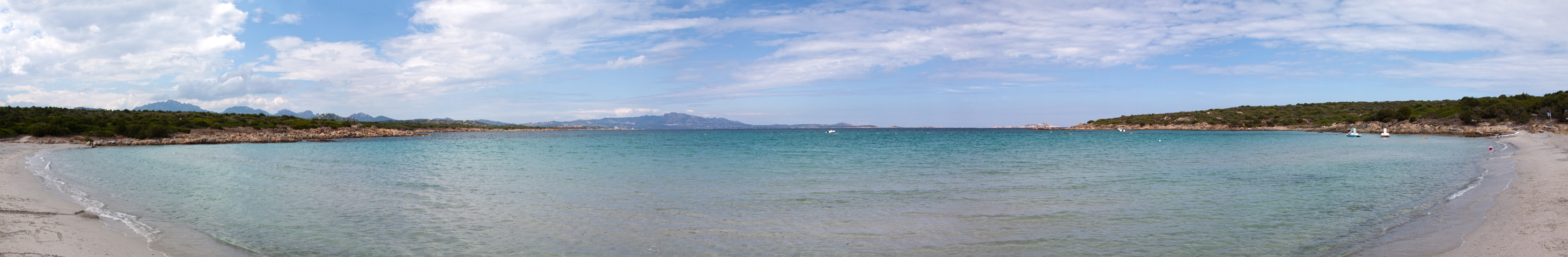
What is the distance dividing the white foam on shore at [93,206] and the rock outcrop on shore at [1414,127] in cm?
5710

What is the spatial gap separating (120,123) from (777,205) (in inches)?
2379

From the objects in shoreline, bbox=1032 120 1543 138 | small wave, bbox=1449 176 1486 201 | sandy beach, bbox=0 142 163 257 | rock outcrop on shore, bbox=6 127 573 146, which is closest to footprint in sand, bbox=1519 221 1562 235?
small wave, bbox=1449 176 1486 201

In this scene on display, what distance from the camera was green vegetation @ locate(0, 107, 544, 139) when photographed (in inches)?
1630

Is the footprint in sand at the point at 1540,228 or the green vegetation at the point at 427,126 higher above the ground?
the green vegetation at the point at 427,126

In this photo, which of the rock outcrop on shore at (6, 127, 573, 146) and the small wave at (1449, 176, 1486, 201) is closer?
the small wave at (1449, 176, 1486, 201)

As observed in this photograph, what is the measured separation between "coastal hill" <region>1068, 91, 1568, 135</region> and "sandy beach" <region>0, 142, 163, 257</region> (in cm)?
6484

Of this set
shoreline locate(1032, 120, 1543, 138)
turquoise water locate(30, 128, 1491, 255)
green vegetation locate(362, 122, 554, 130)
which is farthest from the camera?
green vegetation locate(362, 122, 554, 130)

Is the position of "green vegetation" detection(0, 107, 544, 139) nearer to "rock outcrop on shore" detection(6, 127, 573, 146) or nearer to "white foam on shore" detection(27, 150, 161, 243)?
"rock outcrop on shore" detection(6, 127, 573, 146)

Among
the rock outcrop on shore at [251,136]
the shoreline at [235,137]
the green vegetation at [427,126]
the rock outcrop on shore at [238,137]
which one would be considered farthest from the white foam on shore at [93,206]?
the green vegetation at [427,126]

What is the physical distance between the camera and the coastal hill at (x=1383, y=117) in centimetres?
4912

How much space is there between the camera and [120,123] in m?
47.3

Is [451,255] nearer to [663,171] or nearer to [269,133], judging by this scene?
[663,171]

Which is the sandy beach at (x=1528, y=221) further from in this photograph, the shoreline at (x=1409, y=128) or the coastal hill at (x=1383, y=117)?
the coastal hill at (x=1383, y=117)

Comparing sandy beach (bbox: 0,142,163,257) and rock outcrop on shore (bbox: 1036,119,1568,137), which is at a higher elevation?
rock outcrop on shore (bbox: 1036,119,1568,137)
